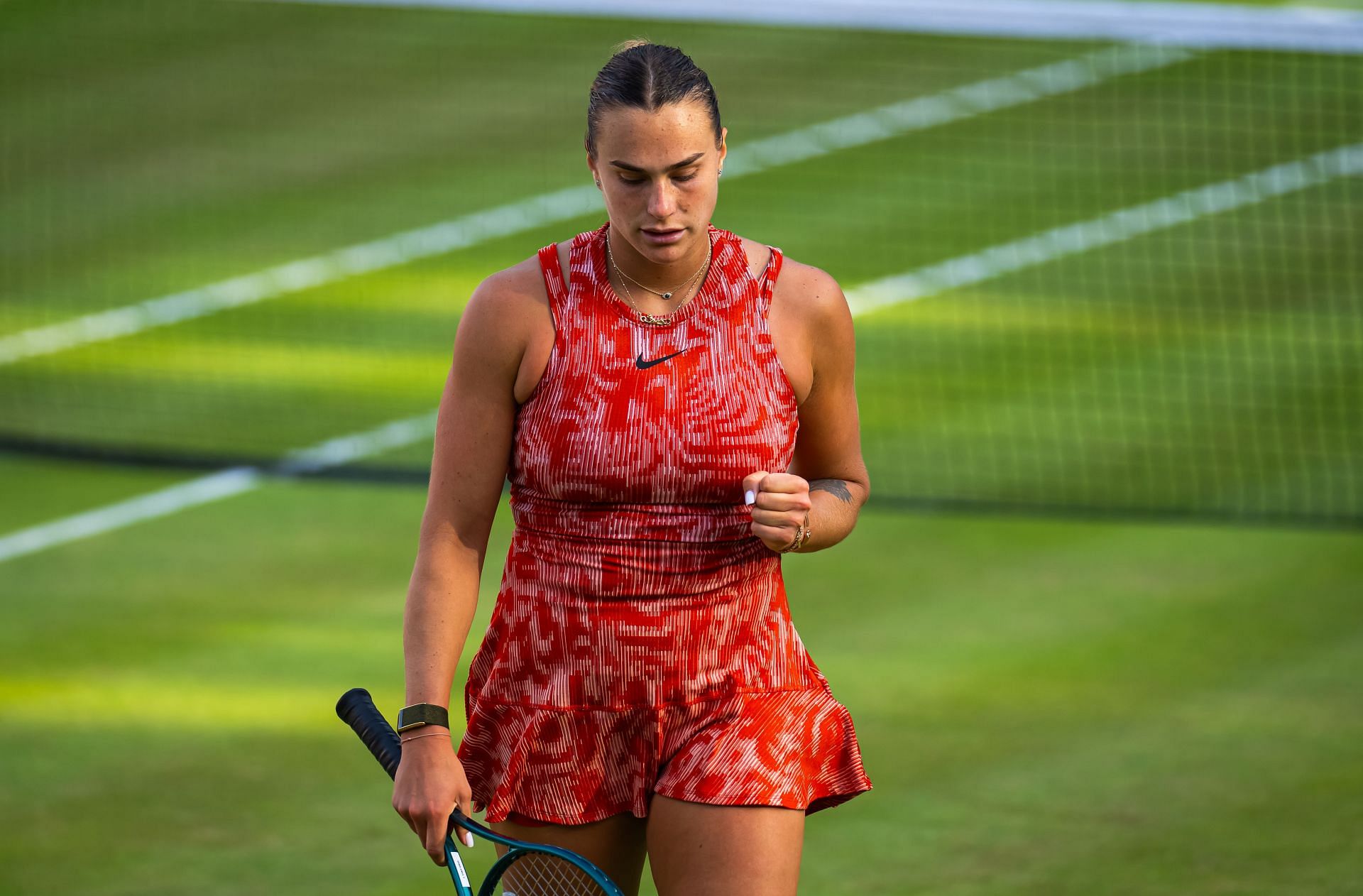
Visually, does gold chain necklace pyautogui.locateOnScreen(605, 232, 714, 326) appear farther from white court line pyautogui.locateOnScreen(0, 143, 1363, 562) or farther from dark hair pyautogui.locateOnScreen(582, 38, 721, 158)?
white court line pyautogui.locateOnScreen(0, 143, 1363, 562)

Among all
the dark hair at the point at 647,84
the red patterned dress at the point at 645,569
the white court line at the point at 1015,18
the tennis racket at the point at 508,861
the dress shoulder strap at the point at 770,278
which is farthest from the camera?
the white court line at the point at 1015,18

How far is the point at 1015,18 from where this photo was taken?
1041 centimetres

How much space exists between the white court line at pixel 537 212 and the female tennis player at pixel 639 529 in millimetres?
9229

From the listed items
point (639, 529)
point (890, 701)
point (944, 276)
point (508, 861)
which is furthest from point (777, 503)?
point (944, 276)

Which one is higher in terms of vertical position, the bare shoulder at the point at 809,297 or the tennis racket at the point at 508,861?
the bare shoulder at the point at 809,297

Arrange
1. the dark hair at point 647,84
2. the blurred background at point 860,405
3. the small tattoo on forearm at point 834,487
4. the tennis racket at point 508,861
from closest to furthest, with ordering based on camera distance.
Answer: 1. the tennis racket at point 508,861
2. the dark hair at point 647,84
3. the small tattoo on forearm at point 834,487
4. the blurred background at point 860,405

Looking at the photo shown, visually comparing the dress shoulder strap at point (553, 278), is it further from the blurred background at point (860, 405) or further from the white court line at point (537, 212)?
the white court line at point (537, 212)

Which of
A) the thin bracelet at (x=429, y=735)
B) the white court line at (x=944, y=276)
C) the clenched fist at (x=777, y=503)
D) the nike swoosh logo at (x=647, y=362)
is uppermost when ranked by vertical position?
the white court line at (x=944, y=276)

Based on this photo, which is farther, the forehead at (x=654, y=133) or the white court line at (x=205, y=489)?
the white court line at (x=205, y=489)

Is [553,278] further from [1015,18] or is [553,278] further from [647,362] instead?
[1015,18]

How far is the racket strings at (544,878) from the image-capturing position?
153 inches

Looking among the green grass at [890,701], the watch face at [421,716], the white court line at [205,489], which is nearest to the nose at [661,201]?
the watch face at [421,716]

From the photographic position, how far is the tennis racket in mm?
3711

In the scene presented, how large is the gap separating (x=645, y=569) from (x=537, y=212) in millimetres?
11979
